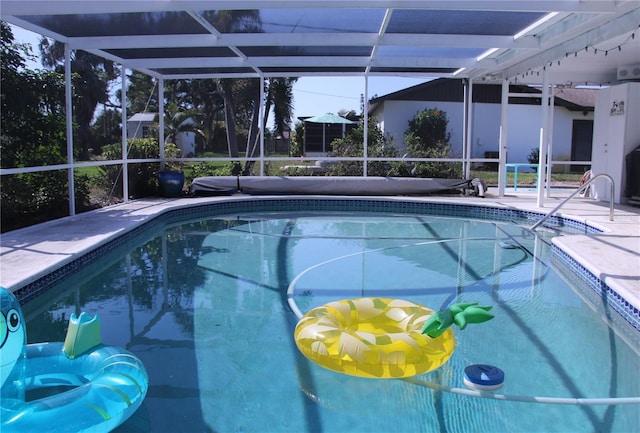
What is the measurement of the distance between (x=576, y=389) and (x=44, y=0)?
5862 mm

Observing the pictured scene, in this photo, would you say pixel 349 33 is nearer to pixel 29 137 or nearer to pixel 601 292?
pixel 29 137

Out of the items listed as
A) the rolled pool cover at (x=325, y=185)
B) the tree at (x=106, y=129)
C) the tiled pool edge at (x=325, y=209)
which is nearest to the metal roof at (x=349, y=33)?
the tree at (x=106, y=129)

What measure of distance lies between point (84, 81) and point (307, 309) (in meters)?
6.96

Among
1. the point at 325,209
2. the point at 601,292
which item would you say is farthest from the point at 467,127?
the point at 601,292

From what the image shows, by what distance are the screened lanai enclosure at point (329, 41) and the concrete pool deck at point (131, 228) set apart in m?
0.75

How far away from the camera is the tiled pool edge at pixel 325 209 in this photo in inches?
209

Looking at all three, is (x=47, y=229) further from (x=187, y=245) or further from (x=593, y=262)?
(x=593, y=262)

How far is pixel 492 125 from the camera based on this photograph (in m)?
19.6

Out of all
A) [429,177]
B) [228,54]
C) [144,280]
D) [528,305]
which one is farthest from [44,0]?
[429,177]

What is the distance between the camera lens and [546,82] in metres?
8.48

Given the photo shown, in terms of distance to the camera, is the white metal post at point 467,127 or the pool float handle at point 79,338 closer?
the pool float handle at point 79,338

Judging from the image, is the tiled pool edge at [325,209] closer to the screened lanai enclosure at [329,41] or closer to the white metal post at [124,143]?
the screened lanai enclosure at [329,41]

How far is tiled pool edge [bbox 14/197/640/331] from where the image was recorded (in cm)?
532

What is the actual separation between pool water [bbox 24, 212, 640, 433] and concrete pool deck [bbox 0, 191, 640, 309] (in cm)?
26
